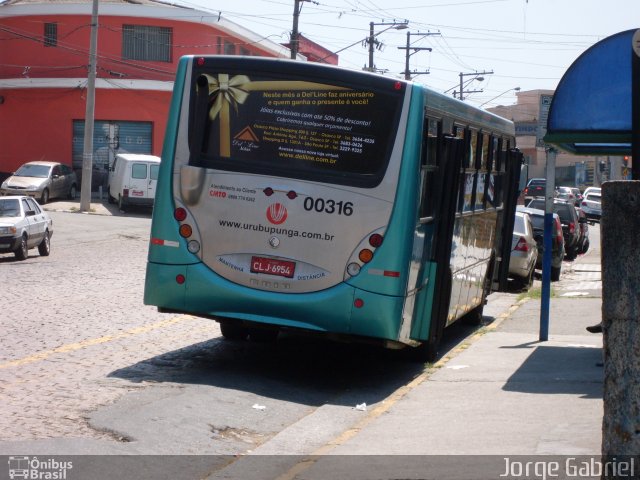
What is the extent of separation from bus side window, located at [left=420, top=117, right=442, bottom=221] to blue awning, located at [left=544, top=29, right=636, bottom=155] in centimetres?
175

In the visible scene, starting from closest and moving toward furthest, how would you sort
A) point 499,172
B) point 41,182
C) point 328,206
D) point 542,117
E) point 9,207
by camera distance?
point 328,206, point 542,117, point 499,172, point 9,207, point 41,182

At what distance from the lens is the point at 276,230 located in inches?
402

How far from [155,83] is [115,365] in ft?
127

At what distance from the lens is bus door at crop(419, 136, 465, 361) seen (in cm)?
1125

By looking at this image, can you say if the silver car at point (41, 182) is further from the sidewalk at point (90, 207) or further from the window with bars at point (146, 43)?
the window with bars at point (146, 43)

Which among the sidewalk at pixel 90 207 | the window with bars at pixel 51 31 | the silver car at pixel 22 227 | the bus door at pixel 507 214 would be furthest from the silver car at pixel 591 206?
the bus door at pixel 507 214

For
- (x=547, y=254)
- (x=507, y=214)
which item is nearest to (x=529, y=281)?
(x=507, y=214)

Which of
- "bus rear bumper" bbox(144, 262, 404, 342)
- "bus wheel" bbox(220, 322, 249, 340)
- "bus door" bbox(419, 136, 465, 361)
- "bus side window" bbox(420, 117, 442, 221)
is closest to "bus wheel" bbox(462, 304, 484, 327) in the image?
"bus wheel" bbox(220, 322, 249, 340)

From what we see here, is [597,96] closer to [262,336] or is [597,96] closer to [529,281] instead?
[262,336]

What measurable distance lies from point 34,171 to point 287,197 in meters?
34.2

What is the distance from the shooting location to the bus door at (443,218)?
11.2 m

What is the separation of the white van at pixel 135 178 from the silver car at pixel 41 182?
2844mm

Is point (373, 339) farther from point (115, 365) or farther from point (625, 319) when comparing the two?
point (625, 319)

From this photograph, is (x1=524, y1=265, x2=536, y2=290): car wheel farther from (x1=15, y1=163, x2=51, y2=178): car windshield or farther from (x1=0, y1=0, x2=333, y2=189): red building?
(x1=0, y1=0, x2=333, y2=189): red building
